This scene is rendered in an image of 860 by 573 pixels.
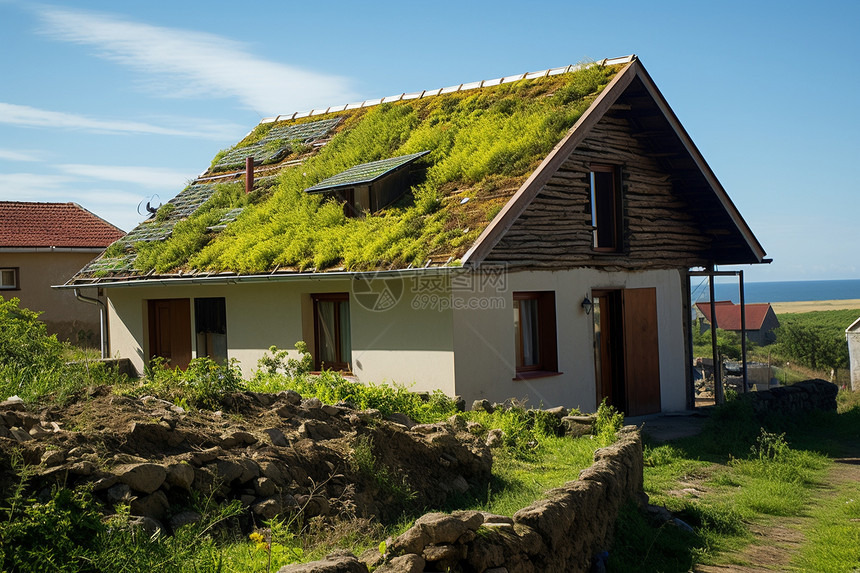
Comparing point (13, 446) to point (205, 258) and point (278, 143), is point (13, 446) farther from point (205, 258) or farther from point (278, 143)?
point (278, 143)

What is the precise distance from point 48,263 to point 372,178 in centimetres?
1861

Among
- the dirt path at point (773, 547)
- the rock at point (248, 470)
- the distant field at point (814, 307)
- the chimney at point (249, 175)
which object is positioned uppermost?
the chimney at point (249, 175)

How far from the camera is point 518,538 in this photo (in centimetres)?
527

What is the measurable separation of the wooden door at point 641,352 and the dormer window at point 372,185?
4788 mm

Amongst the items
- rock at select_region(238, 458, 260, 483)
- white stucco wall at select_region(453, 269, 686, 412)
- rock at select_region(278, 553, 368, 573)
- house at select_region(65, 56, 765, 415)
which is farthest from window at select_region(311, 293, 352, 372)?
rock at select_region(278, 553, 368, 573)

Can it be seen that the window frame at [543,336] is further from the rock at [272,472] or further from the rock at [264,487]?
the rock at [264,487]

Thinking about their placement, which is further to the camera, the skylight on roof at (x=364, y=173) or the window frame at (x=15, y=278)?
the window frame at (x=15, y=278)

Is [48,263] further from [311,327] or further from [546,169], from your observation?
[546,169]

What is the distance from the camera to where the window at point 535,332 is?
13711mm

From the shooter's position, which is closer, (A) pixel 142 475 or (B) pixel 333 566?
(B) pixel 333 566

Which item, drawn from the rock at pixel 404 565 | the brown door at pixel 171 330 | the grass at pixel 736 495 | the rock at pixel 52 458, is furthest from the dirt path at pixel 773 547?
the brown door at pixel 171 330

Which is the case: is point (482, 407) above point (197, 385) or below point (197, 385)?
below

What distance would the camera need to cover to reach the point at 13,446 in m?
5.41

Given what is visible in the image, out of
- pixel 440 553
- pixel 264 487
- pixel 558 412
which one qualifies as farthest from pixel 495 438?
pixel 440 553
